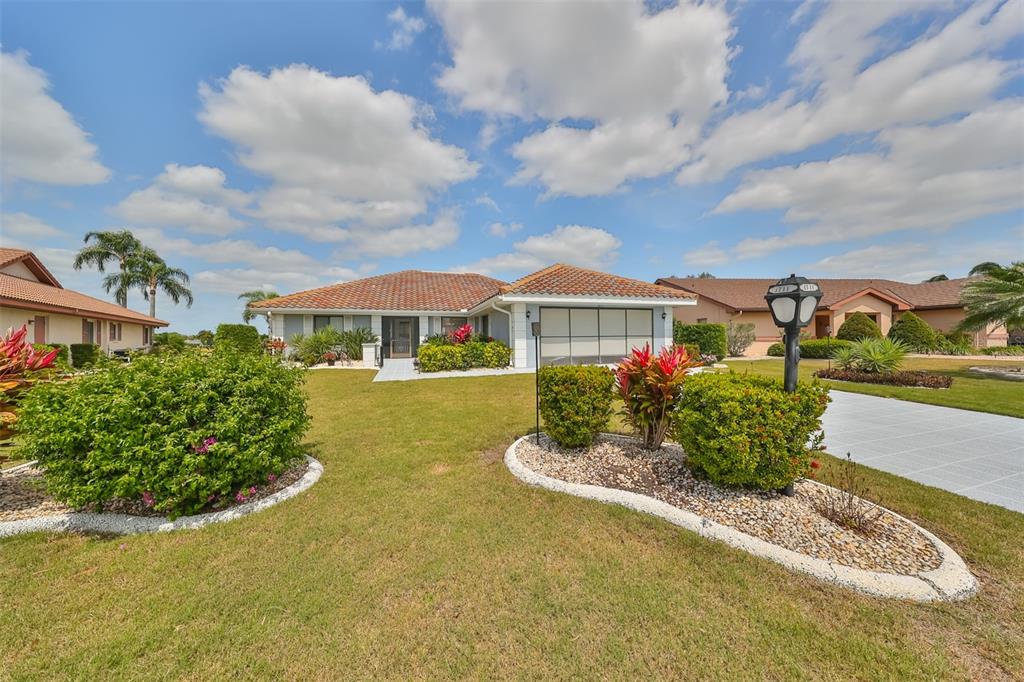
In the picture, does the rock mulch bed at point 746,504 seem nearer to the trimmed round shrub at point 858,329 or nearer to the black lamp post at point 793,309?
the black lamp post at point 793,309

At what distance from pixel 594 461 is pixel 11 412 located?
6.30m

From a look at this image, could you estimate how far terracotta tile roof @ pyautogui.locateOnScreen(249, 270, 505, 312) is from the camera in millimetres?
19969

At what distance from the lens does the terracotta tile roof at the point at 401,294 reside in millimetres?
19969

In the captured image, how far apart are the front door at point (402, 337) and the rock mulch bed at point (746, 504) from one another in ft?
55.2

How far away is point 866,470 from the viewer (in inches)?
192

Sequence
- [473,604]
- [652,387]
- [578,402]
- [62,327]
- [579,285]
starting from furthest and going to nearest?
[62,327]
[579,285]
[578,402]
[652,387]
[473,604]

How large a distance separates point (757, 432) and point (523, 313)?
12.1 meters

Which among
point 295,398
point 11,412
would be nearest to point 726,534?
point 295,398

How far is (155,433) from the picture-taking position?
345cm

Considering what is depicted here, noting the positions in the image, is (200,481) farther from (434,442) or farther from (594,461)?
(594,461)

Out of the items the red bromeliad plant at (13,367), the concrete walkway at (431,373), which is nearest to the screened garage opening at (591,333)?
the concrete walkway at (431,373)

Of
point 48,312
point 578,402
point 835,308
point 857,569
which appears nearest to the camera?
point 857,569

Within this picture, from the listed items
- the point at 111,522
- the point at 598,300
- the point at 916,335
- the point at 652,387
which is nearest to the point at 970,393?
the point at 598,300

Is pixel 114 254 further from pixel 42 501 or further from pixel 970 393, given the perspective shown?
pixel 970 393
